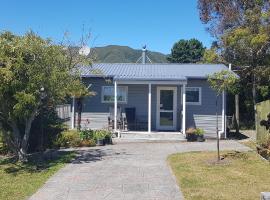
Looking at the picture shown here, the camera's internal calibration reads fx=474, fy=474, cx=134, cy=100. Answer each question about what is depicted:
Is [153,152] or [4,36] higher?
[4,36]

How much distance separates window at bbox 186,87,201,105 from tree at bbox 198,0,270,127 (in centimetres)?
361

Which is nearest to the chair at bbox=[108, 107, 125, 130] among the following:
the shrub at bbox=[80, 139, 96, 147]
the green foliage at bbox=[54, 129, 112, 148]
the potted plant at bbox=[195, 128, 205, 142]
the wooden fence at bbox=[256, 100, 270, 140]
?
the green foliage at bbox=[54, 129, 112, 148]

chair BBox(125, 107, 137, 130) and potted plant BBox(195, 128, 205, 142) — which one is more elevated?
chair BBox(125, 107, 137, 130)

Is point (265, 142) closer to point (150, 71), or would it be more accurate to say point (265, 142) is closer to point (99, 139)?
point (99, 139)

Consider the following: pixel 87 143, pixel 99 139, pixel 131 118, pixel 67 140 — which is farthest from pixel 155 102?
pixel 67 140

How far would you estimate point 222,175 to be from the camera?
12.1m

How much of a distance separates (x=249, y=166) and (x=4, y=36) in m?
7.94

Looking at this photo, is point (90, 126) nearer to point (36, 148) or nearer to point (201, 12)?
point (36, 148)

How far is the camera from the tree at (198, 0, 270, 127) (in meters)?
25.2

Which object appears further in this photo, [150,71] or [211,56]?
[211,56]

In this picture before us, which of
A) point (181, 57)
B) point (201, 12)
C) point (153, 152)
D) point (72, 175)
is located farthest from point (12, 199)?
point (181, 57)

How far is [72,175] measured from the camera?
12.4m

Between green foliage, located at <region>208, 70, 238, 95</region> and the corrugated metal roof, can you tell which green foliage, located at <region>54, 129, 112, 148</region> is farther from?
green foliage, located at <region>208, 70, 238, 95</region>

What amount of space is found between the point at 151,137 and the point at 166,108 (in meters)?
2.47
